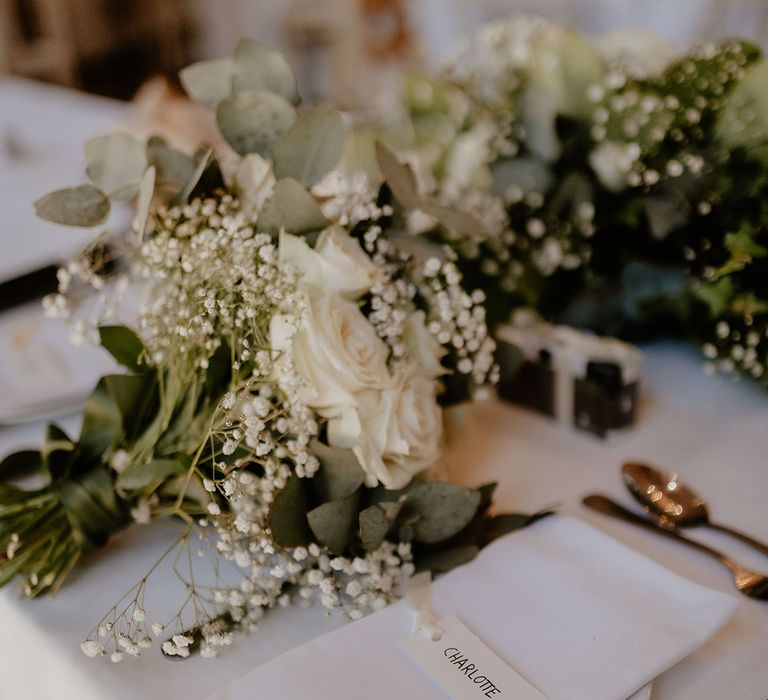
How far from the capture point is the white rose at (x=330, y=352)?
77 cm

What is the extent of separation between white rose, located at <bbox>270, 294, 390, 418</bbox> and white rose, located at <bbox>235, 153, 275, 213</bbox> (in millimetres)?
165

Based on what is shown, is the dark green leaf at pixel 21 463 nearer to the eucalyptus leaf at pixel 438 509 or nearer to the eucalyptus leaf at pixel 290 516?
the eucalyptus leaf at pixel 290 516

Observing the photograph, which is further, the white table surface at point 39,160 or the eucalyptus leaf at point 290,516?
the white table surface at point 39,160

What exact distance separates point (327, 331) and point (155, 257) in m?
0.22

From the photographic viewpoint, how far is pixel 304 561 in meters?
0.84

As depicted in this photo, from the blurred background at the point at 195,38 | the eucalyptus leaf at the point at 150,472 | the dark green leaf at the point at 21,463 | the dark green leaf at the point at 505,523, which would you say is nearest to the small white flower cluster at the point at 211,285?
the eucalyptus leaf at the point at 150,472

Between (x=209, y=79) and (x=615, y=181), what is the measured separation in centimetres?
65

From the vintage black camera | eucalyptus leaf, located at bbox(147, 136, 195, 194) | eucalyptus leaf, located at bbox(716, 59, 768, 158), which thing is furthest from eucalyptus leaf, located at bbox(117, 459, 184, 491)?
eucalyptus leaf, located at bbox(716, 59, 768, 158)

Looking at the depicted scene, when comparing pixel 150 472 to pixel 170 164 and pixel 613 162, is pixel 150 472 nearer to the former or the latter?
pixel 170 164

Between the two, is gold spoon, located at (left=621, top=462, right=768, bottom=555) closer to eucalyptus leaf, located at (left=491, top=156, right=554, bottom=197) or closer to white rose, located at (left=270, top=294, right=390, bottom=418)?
white rose, located at (left=270, top=294, right=390, bottom=418)

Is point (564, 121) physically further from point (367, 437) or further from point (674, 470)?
point (367, 437)

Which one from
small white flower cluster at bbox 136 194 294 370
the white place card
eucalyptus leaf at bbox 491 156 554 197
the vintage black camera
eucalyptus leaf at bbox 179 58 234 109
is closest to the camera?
the white place card

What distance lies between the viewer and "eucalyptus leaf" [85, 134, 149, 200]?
0.95m

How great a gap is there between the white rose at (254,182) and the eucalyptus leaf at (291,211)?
0.05m
